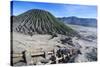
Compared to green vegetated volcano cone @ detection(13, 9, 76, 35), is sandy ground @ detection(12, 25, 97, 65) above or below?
below

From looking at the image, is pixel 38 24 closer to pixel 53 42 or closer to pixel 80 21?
pixel 53 42

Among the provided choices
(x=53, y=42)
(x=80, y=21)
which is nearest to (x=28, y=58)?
(x=53, y=42)

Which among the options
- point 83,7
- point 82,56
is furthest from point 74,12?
point 82,56

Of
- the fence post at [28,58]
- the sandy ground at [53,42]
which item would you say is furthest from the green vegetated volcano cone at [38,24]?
the fence post at [28,58]

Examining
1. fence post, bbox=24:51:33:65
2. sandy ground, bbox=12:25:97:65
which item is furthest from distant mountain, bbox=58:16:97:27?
fence post, bbox=24:51:33:65

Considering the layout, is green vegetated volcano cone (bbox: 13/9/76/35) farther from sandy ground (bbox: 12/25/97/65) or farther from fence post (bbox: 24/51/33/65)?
fence post (bbox: 24/51/33/65)

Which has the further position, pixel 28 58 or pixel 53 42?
pixel 53 42

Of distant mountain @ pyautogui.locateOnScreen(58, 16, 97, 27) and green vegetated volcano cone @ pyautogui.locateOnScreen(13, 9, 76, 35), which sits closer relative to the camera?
green vegetated volcano cone @ pyautogui.locateOnScreen(13, 9, 76, 35)

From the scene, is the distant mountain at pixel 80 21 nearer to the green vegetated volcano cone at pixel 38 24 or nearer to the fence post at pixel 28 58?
the green vegetated volcano cone at pixel 38 24
